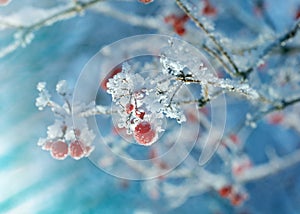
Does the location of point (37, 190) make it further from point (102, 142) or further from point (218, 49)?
point (218, 49)

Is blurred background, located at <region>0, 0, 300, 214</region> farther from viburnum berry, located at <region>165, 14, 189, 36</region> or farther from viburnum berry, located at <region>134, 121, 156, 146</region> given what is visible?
viburnum berry, located at <region>134, 121, 156, 146</region>

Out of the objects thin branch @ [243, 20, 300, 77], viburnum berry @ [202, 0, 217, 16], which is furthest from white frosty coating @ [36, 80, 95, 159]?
viburnum berry @ [202, 0, 217, 16]

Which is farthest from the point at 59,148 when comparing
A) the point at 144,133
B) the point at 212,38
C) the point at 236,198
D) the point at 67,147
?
the point at 236,198

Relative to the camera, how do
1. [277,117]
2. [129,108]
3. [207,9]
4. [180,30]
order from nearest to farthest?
[129,108], [180,30], [207,9], [277,117]

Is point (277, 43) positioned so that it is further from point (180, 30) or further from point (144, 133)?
point (180, 30)

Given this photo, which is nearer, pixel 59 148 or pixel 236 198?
pixel 59 148

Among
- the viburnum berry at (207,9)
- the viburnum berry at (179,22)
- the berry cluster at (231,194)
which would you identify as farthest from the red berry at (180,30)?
the berry cluster at (231,194)

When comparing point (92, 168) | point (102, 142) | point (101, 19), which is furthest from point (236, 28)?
point (102, 142)

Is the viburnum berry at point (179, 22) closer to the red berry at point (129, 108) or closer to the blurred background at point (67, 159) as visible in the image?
the red berry at point (129, 108)
